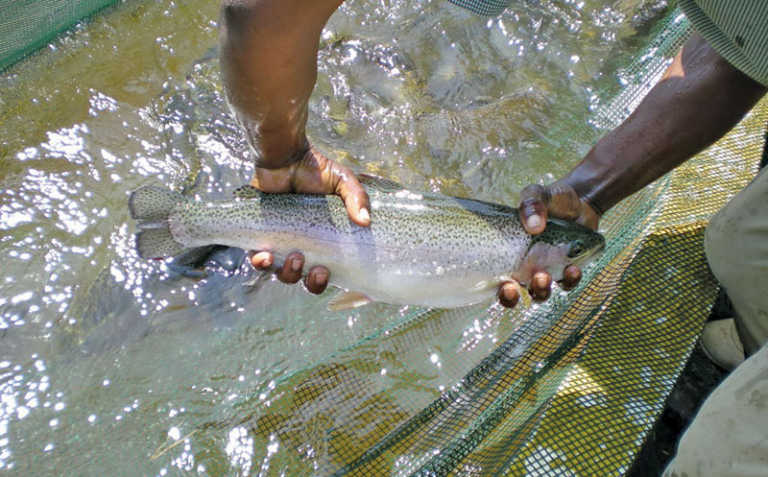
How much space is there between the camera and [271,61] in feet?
6.59

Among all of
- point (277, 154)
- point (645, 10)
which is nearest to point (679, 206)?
point (277, 154)

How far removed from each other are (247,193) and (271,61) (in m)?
0.74

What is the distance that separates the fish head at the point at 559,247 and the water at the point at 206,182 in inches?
28.8

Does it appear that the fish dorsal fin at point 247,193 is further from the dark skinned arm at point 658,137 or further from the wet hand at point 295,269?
the dark skinned arm at point 658,137

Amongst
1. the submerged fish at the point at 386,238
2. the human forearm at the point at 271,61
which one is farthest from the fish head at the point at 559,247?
the human forearm at the point at 271,61

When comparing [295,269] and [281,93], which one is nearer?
[281,93]

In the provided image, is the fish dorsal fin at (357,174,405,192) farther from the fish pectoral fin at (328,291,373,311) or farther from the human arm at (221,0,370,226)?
the fish pectoral fin at (328,291,373,311)

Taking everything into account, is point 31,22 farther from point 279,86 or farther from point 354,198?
point 354,198

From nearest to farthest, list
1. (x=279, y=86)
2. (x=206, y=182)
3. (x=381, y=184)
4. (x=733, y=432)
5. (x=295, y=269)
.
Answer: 1. (x=733, y=432)
2. (x=279, y=86)
3. (x=295, y=269)
4. (x=381, y=184)
5. (x=206, y=182)

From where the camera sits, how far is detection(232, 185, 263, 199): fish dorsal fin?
2523 millimetres

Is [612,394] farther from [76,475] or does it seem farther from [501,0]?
[76,475]

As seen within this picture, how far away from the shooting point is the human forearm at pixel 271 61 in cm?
188

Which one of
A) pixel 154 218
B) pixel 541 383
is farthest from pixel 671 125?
pixel 154 218

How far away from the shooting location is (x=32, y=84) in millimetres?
4324
